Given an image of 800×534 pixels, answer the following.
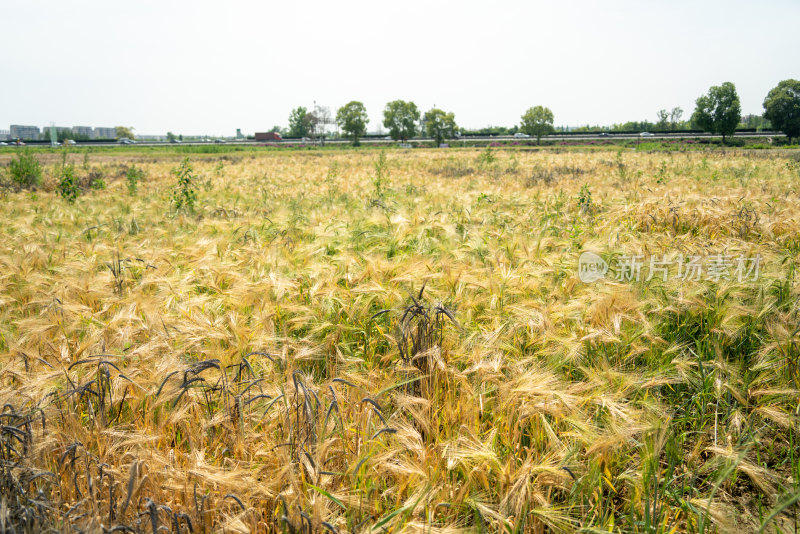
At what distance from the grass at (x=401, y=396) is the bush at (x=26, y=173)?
33.0 feet

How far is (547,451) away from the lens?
186cm

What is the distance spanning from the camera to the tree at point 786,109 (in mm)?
52219

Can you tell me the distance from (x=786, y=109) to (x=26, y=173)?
2864 inches

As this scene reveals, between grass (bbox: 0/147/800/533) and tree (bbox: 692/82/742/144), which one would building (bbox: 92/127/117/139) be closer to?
tree (bbox: 692/82/742/144)

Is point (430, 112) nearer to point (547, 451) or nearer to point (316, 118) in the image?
point (316, 118)

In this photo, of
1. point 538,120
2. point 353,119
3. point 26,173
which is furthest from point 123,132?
point 26,173

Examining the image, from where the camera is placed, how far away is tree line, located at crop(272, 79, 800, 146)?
52.7 m

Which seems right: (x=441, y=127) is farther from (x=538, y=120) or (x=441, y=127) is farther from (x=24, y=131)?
(x=24, y=131)

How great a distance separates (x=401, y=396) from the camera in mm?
2008

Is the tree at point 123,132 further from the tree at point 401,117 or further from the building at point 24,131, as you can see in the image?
the tree at point 401,117

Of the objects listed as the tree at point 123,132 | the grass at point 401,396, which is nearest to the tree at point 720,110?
the grass at point 401,396

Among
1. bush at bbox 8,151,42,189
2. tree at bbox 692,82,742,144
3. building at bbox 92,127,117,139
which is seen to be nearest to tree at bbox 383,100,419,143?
tree at bbox 692,82,742,144

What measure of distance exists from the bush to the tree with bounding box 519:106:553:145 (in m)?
70.5

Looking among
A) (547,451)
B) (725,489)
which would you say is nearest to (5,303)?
(547,451)
